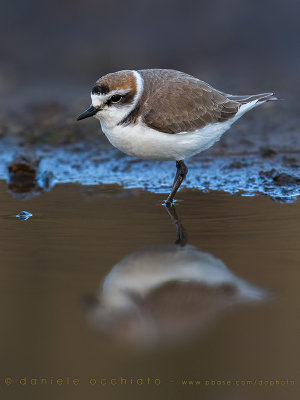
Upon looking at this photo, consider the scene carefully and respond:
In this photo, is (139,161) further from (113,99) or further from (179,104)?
(113,99)

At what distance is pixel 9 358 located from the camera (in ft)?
13.2

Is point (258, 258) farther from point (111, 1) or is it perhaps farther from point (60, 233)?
point (111, 1)

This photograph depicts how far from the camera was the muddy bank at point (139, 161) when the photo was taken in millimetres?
7961

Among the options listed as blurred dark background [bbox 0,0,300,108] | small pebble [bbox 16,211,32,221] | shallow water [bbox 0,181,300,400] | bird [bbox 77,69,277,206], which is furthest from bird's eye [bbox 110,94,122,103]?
blurred dark background [bbox 0,0,300,108]

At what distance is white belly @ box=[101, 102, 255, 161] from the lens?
6410 mm

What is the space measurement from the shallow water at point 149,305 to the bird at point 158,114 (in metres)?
0.61

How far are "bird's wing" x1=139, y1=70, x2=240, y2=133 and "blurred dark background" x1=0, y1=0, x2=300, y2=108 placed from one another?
17.5ft

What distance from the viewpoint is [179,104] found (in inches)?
269

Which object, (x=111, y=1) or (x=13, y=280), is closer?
(x=13, y=280)

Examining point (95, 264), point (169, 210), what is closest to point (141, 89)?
point (169, 210)

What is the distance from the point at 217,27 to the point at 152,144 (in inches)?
273

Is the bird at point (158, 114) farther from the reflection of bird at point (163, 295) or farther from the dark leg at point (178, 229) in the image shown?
the reflection of bird at point (163, 295)

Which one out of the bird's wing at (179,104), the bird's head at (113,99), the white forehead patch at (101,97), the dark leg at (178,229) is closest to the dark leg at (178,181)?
the dark leg at (178,229)

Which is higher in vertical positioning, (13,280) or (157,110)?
(157,110)
